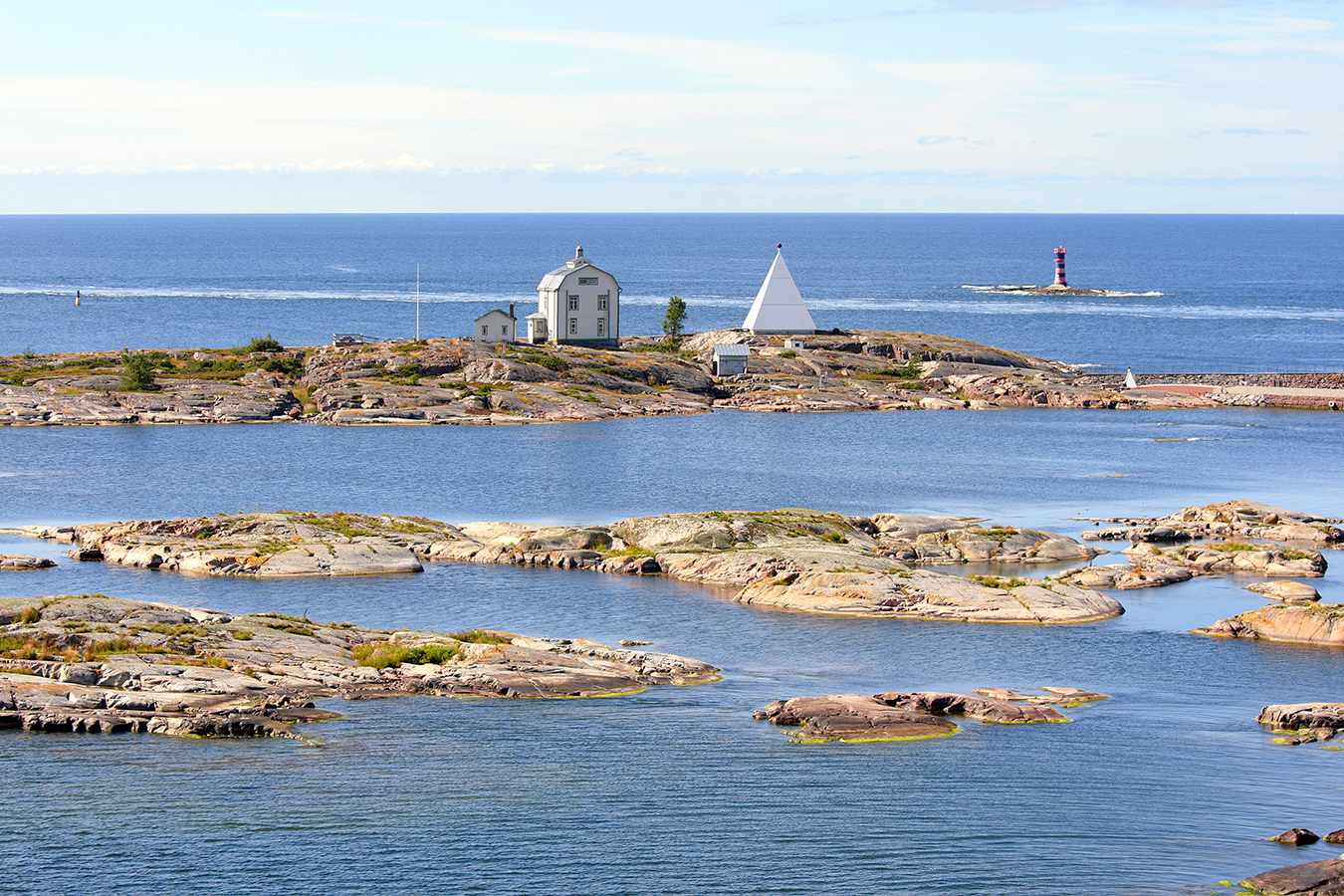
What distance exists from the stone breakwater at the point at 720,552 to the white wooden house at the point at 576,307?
41745 mm

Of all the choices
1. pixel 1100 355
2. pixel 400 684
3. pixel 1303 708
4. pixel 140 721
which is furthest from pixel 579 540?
pixel 1100 355

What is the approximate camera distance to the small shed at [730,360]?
92.9 m

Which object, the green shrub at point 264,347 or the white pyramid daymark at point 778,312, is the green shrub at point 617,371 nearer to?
the white pyramid daymark at point 778,312

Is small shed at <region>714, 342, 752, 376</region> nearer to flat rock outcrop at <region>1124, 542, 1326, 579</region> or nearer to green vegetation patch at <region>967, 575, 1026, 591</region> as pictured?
flat rock outcrop at <region>1124, 542, 1326, 579</region>

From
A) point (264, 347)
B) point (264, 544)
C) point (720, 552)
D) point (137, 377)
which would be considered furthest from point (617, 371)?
point (264, 544)

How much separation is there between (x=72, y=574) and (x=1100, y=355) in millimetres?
96871

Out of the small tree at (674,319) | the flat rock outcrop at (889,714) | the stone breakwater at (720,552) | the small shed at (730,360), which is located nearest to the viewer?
the flat rock outcrop at (889,714)

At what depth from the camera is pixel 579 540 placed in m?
49.0

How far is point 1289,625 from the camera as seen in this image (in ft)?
131

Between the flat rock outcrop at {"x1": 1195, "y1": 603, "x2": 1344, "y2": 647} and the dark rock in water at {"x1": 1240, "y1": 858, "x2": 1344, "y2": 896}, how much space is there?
17.6 metres

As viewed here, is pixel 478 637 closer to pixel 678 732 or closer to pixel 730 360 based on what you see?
pixel 678 732

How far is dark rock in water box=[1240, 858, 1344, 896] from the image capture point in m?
22.4

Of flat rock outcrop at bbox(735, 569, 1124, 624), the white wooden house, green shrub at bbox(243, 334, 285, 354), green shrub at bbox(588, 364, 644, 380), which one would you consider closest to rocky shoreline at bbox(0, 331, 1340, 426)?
green shrub at bbox(588, 364, 644, 380)

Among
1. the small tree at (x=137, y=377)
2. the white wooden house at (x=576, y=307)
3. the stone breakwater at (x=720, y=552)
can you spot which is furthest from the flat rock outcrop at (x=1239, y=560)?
the small tree at (x=137, y=377)
